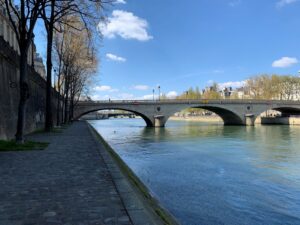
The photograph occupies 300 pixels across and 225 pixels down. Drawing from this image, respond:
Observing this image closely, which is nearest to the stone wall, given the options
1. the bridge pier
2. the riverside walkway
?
the riverside walkway

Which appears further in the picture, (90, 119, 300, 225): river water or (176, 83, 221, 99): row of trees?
(176, 83, 221, 99): row of trees

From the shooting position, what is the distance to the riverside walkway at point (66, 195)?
5590 millimetres

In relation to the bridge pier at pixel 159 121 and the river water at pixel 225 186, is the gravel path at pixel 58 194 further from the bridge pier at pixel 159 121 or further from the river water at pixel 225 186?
the bridge pier at pixel 159 121

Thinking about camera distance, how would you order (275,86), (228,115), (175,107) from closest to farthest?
(175,107)
(228,115)
(275,86)

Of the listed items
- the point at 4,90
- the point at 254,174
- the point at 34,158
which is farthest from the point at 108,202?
the point at 4,90

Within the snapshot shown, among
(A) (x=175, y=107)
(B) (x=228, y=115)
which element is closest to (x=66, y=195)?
(A) (x=175, y=107)

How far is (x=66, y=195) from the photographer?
7.09 m

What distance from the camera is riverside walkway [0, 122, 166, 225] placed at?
559 cm

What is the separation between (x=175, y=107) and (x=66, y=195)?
7154 centimetres

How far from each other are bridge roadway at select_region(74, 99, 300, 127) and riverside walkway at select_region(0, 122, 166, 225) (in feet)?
208

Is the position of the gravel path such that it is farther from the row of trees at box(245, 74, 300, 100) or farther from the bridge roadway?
the row of trees at box(245, 74, 300, 100)

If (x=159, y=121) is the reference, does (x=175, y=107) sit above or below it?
above

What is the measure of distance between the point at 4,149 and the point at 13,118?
7673 millimetres

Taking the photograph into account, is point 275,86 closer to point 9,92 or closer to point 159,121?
point 159,121
